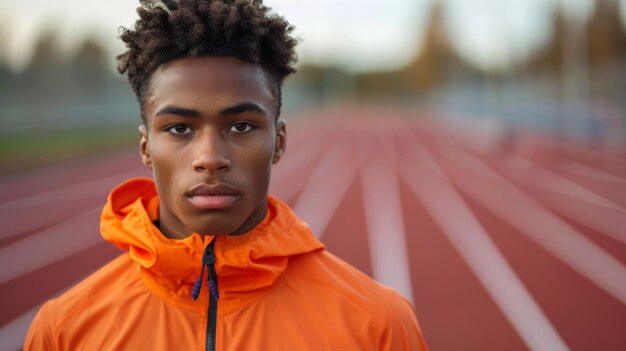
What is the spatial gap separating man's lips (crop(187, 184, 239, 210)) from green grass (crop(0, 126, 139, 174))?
15.1 meters

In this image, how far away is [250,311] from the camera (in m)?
1.65

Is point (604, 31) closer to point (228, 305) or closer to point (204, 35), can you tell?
point (204, 35)

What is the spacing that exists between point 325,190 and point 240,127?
1127 cm

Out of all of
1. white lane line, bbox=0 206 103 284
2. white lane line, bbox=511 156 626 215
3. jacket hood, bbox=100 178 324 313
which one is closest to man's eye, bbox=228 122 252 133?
jacket hood, bbox=100 178 324 313

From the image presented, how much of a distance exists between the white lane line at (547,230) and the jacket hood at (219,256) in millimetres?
5332

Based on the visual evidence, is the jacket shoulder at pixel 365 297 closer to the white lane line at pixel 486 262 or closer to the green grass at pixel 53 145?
the white lane line at pixel 486 262

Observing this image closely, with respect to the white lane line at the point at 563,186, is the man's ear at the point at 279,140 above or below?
above

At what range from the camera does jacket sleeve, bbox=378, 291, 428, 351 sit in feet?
5.40

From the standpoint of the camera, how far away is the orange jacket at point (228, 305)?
161 cm

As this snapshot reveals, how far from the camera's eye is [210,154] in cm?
158

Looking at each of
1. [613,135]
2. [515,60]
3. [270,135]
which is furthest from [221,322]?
[515,60]

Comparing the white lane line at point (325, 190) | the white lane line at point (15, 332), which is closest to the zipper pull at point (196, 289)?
the white lane line at point (15, 332)

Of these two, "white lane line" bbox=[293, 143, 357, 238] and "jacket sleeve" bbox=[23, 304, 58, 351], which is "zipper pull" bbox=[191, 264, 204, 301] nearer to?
"jacket sleeve" bbox=[23, 304, 58, 351]

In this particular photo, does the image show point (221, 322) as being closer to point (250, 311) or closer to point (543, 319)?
point (250, 311)
